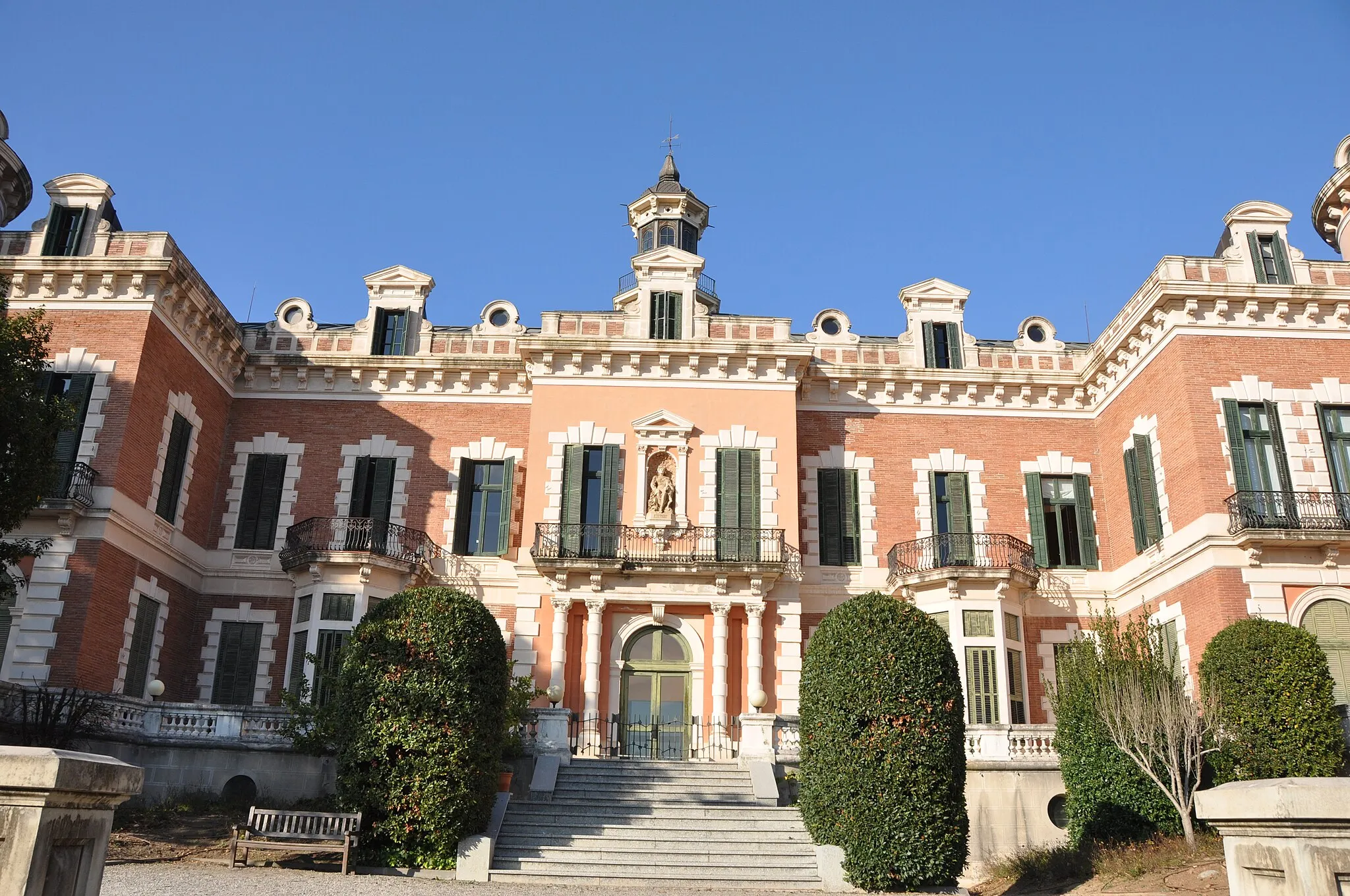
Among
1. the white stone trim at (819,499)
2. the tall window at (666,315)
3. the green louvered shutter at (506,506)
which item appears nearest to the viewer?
the green louvered shutter at (506,506)

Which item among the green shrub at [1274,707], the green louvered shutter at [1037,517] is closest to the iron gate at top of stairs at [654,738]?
the green louvered shutter at [1037,517]

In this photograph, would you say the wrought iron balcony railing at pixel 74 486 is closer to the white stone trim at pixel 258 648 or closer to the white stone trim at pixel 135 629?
the white stone trim at pixel 135 629

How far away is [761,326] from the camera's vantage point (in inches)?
981

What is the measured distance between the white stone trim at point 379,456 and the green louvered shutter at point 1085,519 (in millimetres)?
15567

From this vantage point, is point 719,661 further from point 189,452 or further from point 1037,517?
point 189,452

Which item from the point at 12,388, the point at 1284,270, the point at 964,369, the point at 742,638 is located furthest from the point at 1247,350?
the point at 12,388

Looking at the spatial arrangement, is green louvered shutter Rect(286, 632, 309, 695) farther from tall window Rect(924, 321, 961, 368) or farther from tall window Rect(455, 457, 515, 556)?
tall window Rect(924, 321, 961, 368)

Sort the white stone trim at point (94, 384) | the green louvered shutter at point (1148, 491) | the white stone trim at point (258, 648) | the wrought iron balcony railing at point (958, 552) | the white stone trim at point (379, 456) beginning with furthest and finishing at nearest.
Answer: the white stone trim at point (379, 456) → the wrought iron balcony railing at point (958, 552) → the white stone trim at point (258, 648) → the green louvered shutter at point (1148, 491) → the white stone trim at point (94, 384)

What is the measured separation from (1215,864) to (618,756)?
35.5 feet

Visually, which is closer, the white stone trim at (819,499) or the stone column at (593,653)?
the stone column at (593,653)

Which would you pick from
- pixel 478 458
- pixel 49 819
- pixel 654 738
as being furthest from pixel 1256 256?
pixel 49 819

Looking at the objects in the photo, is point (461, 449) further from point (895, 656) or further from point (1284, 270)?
point (1284, 270)

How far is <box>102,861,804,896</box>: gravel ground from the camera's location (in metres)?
11.9

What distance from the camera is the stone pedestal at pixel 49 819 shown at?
5035 mm
